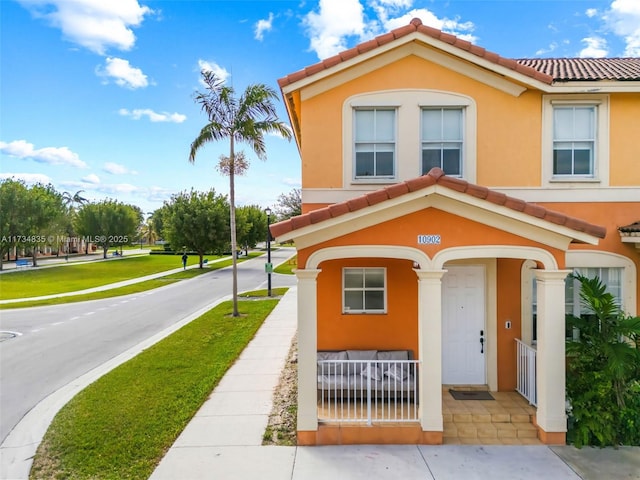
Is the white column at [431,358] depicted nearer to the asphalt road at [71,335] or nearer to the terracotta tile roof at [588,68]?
the terracotta tile roof at [588,68]

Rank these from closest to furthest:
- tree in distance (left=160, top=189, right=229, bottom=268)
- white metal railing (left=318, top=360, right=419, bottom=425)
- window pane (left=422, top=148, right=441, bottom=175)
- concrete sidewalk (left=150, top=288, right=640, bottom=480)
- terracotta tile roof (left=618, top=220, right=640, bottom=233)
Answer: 1. concrete sidewalk (left=150, top=288, right=640, bottom=480)
2. white metal railing (left=318, top=360, right=419, bottom=425)
3. terracotta tile roof (left=618, top=220, right=640, bottom=233)
4. window pane (left=422, top=148, right=441, bottom=175)
5. tree in distance (left=160, top=189, right=229, bottom=268)

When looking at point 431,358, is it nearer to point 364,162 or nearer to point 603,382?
point 603,382

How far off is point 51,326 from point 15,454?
1147cm

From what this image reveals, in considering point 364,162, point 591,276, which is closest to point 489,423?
point 591,276

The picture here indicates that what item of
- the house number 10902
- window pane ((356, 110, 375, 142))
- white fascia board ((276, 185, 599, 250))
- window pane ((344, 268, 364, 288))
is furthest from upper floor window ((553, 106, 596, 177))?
window pane ((344, 268, 364, 288))

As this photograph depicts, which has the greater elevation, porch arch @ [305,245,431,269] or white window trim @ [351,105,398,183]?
white window trim @ [351,105,398,183]

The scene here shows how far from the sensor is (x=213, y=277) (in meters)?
33.1

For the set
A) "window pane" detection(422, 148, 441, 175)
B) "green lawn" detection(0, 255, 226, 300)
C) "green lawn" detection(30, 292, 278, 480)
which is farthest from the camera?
"green lawn" detection(0, 255, 226, 300)

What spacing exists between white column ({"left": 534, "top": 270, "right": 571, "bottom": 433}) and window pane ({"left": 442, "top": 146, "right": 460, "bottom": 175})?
2.95m

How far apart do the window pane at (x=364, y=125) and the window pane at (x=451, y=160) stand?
1682mm

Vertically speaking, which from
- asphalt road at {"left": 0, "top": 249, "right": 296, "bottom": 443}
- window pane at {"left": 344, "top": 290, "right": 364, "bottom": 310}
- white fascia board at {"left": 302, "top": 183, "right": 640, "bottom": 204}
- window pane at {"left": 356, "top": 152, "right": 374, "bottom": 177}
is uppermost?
window pane at {"left": 356, "top": 152, "right": 374, "bottom": 177}

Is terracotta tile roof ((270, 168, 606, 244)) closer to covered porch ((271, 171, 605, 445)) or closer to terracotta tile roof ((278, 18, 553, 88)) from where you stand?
covered porch ((271, 171, 605, 445))

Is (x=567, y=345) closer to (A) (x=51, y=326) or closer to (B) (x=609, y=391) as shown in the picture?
(B) (x=609, y=391)

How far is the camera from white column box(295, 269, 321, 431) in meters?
6.46
